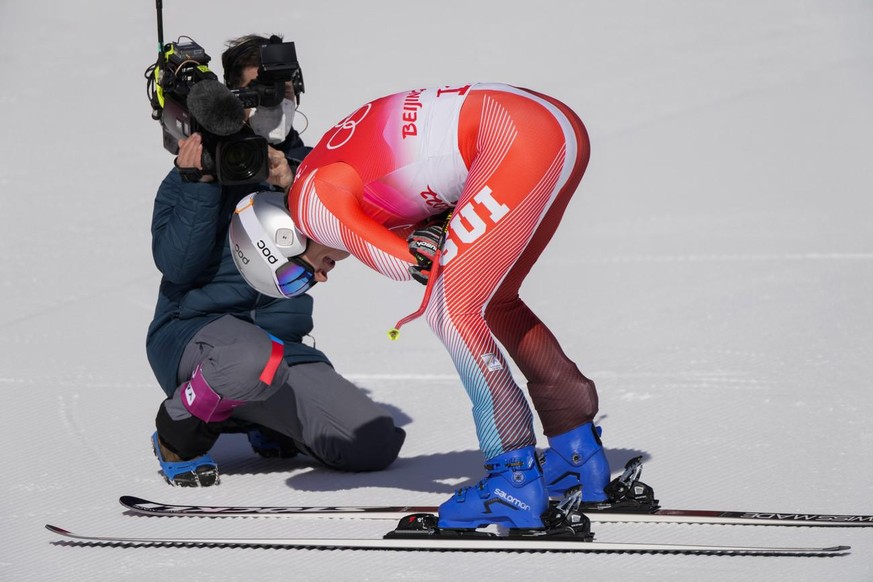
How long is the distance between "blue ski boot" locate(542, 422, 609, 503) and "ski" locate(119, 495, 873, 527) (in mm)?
91

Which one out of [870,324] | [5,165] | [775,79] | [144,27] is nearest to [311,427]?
[870,324]

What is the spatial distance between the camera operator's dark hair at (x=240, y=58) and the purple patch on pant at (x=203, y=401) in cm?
101

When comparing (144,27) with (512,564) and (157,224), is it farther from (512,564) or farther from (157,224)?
(512,564)

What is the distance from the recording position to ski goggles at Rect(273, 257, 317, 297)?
4.10 meters

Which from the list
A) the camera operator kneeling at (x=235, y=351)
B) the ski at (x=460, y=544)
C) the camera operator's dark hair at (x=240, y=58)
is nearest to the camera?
the ski at (x=460, y=544)

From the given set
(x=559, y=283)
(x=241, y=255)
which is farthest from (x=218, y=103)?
(x=559, y=283)

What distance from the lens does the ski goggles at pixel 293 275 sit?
410 cm

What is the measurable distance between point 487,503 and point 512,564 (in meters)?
0.20

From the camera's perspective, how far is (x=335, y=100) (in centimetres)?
914

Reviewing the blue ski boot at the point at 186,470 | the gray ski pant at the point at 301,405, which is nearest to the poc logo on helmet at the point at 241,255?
the gray ski pant at the point at 301,405

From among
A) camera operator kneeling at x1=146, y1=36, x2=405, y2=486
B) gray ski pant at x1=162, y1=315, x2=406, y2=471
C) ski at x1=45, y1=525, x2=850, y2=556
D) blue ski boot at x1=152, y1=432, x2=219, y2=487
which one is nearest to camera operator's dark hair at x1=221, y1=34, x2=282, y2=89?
camera operator kneeling at x1=146, y1=36, x2=405, y2=486

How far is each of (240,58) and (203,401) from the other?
46.2 inches

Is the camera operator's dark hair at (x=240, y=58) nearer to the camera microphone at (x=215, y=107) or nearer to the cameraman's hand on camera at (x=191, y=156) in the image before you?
the cameraman's hand on camera at (x=191, y=156)

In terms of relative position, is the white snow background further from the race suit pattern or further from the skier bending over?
the race suit pattern
